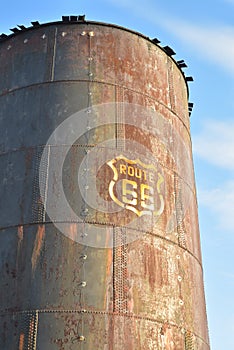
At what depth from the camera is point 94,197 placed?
28.9 ft

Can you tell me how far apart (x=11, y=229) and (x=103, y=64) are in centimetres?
416

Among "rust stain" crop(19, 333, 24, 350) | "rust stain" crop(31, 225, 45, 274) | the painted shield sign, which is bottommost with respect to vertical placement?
"rust stain" crop(19, 333, 24, 350)

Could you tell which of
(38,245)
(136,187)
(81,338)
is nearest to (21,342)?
(81,338)

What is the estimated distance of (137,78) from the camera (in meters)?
10.6

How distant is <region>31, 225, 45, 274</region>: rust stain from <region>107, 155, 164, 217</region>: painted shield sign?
4.82 ft

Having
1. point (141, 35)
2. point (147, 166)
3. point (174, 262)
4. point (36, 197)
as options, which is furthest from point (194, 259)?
point (141, 35)

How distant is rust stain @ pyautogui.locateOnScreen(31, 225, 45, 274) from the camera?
27.3ft

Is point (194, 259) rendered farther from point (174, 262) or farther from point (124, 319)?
point (124, 319)

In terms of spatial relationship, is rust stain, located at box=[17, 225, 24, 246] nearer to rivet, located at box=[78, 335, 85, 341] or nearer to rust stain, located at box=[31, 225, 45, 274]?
rust stain, located at box=[31, 225, 45, 274]

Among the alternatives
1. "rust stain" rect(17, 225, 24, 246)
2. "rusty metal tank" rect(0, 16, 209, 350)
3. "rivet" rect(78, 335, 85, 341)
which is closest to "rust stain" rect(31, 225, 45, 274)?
"rusty metal tank" rect(0, 16, 209, 350)

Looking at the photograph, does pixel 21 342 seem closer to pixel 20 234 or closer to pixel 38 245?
pixel 38 245

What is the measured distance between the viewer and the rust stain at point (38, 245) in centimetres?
831

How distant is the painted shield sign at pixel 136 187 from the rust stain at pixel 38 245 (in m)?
1.47

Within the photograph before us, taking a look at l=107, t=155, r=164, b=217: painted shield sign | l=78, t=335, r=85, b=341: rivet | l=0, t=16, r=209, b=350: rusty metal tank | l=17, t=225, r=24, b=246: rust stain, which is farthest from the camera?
l=107, t=155, r=164, b=217: painted shield sign
